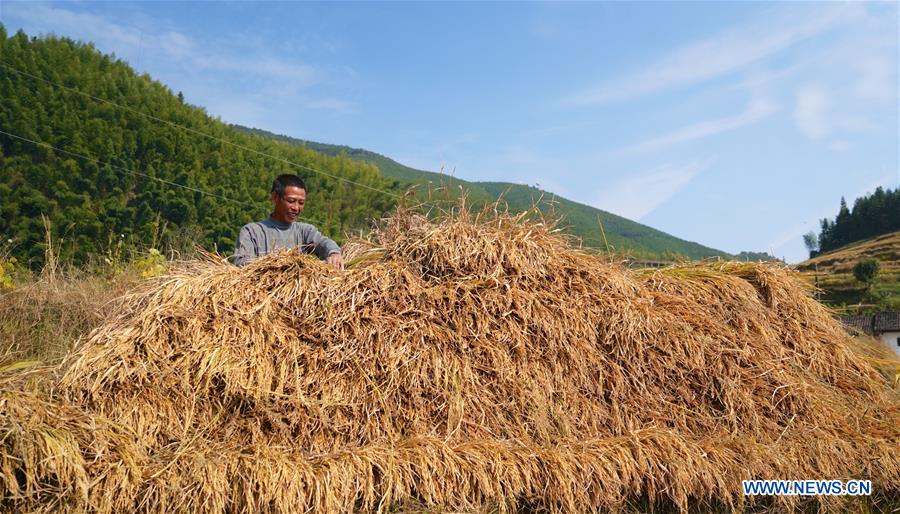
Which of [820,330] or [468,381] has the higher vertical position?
[820,330]

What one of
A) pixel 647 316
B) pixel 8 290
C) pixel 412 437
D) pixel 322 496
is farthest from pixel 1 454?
pixel 8 290

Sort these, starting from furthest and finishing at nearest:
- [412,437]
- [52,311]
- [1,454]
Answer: [52,311] < [412,437] < [1,454]

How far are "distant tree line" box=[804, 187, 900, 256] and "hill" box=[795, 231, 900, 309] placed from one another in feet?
10.6

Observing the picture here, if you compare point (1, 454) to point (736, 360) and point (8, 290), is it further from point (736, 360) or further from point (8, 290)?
point (8, 290)

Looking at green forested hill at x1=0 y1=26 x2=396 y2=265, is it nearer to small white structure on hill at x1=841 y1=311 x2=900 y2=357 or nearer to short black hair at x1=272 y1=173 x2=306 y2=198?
short black hair at x1=272 y1=173 x2=306 y2=198

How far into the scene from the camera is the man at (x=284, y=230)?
412 cm

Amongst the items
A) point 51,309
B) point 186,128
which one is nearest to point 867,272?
point 186,128

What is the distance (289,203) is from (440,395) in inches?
78.3

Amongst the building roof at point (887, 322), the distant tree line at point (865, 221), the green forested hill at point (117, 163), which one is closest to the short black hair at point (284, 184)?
the green forested hill at point (117, 163)

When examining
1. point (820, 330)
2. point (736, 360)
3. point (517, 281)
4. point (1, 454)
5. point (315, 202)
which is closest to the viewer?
point (1, 454)

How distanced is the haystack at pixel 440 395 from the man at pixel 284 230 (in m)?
0.39

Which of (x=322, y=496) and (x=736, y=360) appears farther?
(x=736, y=360)

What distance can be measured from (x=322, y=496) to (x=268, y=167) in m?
33.4

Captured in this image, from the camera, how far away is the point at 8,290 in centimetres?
592
